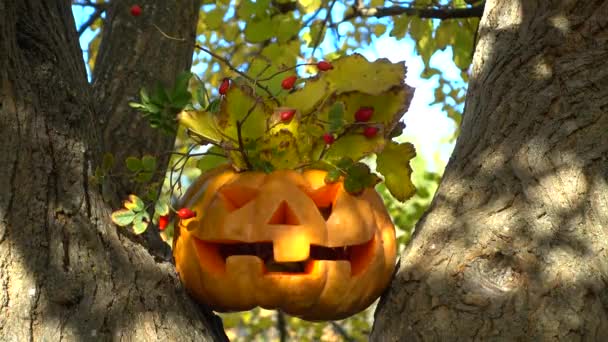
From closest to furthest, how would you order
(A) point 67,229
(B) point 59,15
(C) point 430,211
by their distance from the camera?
(A) point 67,229, (C) point 430,211, (B) point 59,15

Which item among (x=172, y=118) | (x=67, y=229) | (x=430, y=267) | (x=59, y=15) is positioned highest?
(x=59, y=15)

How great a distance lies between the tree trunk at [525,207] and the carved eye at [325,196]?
0.71 ft

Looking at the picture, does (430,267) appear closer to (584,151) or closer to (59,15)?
(584,151)

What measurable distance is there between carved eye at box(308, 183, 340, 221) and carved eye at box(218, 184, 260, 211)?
5.3 inches

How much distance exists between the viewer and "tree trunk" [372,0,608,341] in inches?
61.2

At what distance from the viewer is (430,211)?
1.84 meters

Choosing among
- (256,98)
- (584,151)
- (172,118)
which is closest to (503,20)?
(584,151)

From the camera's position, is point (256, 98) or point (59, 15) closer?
point (256, 98)

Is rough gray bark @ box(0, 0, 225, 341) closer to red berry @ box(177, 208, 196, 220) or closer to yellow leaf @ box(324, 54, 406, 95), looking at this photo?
red berry @ box(177, 208, 196, 220)

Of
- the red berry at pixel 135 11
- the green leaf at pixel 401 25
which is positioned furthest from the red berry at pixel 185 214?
the green leaf at pixel 401 25

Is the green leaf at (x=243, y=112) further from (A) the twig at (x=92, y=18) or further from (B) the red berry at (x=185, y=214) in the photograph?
(A) the twig at (x=92, y=18)

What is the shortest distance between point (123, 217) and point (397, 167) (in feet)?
2.11

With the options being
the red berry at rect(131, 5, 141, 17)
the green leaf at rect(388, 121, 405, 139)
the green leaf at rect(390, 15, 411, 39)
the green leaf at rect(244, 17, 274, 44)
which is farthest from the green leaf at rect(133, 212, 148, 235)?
the green leaf at rect(390, 15, 411, 39)

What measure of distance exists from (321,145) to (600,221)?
2.09ft
